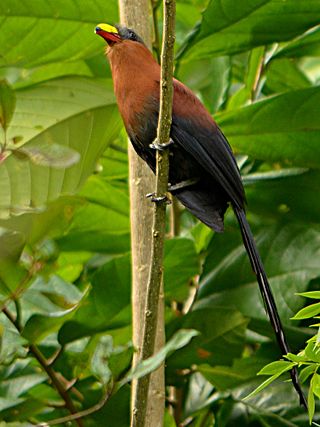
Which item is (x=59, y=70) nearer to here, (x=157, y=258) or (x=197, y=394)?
(x=197, y=394)

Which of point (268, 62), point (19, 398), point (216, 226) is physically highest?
point (268, 62)

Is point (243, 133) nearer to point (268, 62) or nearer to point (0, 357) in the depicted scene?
point (268, 62)

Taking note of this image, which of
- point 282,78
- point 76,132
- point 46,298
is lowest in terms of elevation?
point 46,298

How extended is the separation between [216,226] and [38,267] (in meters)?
0.76

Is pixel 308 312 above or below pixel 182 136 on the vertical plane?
below

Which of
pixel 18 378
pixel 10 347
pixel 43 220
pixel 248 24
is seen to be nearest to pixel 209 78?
pixel 248 24

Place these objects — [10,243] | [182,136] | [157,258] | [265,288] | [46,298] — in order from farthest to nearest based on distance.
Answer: [182,136], [46,298], [265,288], [157,258], [10,243]

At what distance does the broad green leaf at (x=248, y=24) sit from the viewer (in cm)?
248

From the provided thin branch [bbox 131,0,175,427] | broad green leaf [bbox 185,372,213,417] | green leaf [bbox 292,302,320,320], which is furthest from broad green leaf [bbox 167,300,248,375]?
green leaf [bbox 292,302,320,320]

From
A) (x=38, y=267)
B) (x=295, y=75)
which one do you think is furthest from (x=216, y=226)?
(x=295, y=75)

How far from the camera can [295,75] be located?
9.96 feet

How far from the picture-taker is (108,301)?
88.8 inches

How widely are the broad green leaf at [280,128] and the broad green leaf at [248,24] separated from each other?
0.69 ft

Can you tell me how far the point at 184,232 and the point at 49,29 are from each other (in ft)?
2.35
